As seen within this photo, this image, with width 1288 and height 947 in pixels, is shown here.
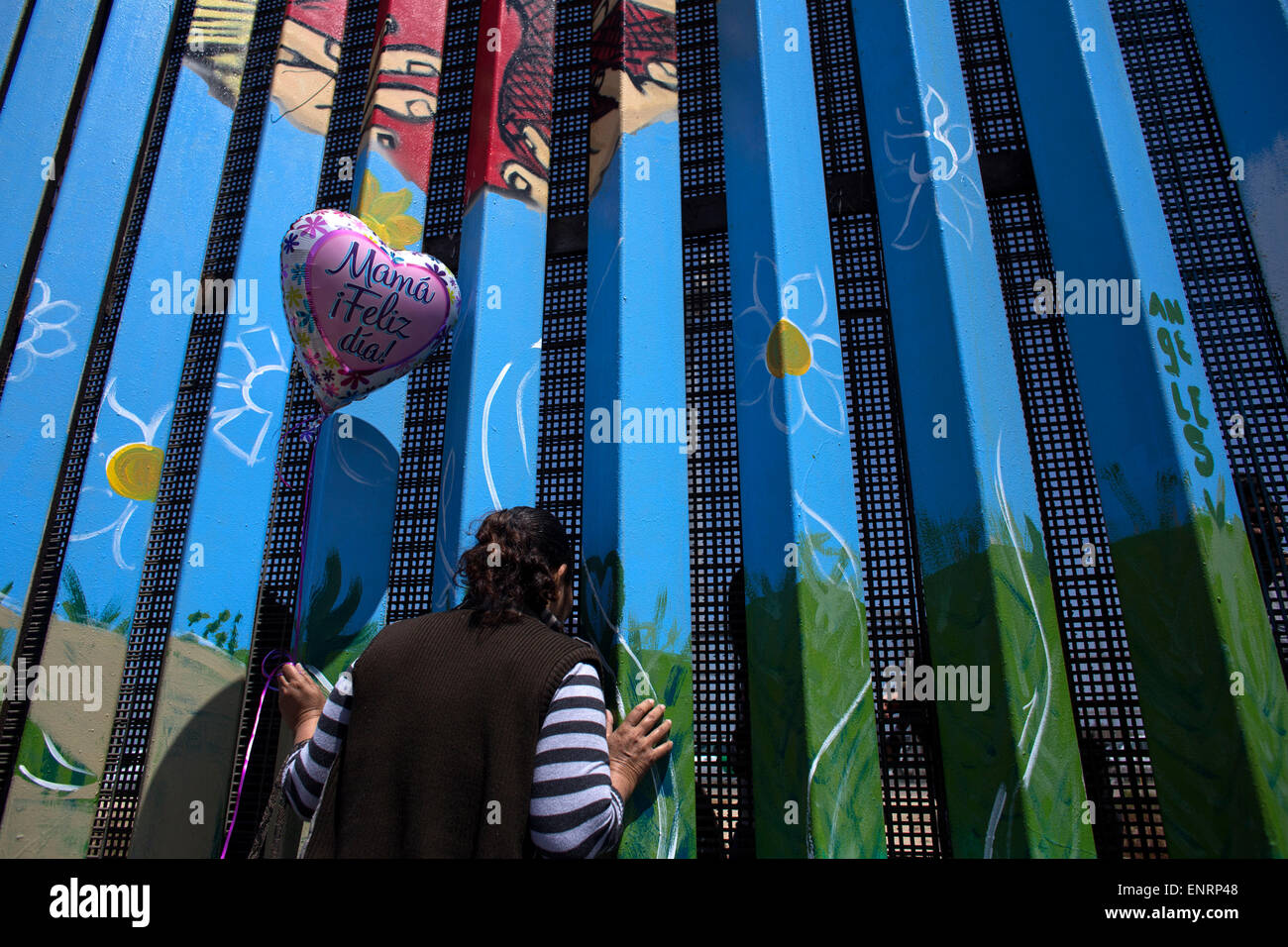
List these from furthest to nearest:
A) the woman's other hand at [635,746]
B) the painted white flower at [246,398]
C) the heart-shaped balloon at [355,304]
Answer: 1. the painted white flower at [246,398]
2. the heart-shaped balloon at [355,304]
3. the woman's other hand at [635,746]

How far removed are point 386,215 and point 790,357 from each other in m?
2.06

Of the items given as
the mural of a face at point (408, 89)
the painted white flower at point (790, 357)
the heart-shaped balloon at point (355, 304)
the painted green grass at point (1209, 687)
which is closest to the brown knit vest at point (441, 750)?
the heart-shaped balloon at point (355, 304)

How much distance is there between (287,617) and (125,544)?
815mm

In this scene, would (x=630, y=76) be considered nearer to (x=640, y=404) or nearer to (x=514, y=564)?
(x=640, y=404)

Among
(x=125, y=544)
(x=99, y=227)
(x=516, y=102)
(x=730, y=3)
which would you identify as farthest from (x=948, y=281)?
(x=99, y=227)

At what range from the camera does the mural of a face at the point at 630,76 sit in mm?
3535

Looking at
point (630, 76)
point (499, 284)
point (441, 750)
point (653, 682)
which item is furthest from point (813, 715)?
point (630, 76)

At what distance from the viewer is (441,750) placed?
155cm

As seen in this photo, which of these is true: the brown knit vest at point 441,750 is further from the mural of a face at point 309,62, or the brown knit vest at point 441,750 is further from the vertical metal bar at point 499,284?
the mural of a face at point 309,62

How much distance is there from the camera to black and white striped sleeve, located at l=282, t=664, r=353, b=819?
172cm

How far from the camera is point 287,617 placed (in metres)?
3.38

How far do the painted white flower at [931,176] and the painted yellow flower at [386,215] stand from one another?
7.48ft

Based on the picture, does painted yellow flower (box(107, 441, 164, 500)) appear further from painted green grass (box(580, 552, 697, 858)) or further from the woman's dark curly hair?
the woman's dark curly hair
